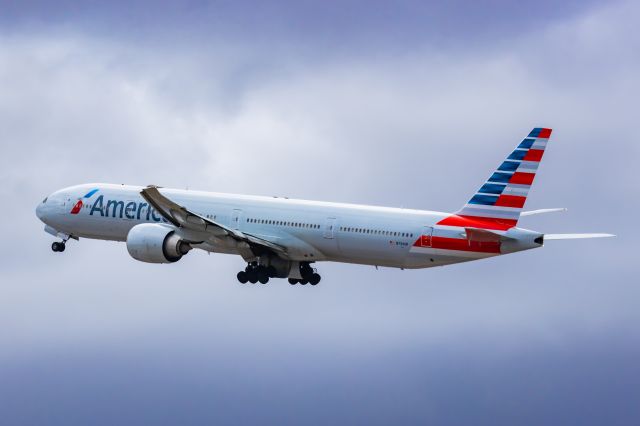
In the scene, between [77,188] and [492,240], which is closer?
[492,240]

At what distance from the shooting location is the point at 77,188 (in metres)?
89.1

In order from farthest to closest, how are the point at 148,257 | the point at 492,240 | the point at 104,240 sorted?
1. the point at 104,240
2. the point at 148,257
3. the point at 492,240

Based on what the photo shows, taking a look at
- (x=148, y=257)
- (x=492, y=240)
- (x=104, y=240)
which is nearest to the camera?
(x=492, y=240)

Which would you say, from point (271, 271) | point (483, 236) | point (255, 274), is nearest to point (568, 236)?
point (483, 236)

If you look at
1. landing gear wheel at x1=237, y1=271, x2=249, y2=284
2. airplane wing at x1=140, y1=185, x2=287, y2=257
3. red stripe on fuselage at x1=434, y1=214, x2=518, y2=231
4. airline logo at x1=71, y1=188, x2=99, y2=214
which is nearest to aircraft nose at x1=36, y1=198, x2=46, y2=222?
airline logo at x1=71, y1=188, x2=99, y2=214

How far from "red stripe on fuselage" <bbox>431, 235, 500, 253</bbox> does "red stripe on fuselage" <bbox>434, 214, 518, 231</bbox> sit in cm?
86

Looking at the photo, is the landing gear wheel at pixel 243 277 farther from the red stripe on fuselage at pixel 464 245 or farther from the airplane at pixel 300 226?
the red stripe on fuselage at pixel 464 245

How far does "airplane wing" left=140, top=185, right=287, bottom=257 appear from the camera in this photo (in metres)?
78.6

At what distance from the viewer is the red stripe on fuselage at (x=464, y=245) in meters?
77.6

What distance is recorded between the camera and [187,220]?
8006cm

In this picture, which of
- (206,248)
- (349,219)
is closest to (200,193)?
(206,248)

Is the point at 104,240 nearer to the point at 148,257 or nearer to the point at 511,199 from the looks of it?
the point at 148,257

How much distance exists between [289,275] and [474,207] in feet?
43.2

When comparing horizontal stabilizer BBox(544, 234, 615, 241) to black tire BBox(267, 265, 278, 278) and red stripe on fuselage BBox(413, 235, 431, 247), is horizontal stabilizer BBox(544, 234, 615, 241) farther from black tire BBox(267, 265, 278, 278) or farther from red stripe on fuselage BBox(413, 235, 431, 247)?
black tire BBox(267, 265, 278, 278)
